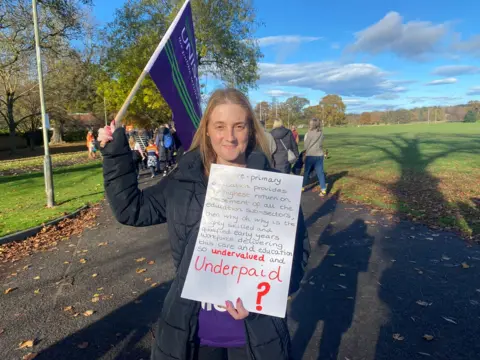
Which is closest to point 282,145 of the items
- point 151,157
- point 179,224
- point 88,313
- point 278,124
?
point 278,124

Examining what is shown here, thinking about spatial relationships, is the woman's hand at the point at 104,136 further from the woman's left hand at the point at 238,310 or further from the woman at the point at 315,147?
the woman at the point at 315,147

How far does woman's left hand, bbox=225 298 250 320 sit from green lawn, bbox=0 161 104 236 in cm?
660

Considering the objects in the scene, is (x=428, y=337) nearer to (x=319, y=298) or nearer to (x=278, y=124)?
(x=319, y=298)

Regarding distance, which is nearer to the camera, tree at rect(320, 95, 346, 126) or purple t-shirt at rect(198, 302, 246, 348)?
purple t-shirt at rect(198, 302, 246, 348)

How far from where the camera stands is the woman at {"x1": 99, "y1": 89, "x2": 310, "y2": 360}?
5.55 ft

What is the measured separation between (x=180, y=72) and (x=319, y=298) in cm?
288

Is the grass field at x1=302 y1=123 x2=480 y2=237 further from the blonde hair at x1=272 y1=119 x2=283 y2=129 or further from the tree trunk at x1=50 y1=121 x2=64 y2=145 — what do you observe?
the tree trunk at x1=50 y1=121 x2=64 y2=145

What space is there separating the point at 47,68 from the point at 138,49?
29.1 ft

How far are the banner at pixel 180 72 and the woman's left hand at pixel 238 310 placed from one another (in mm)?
1528

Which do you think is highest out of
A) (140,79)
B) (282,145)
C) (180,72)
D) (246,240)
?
(180,72)

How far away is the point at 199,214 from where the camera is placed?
5.76 feet

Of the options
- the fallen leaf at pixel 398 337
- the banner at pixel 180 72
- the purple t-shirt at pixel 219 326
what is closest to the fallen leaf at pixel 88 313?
the banner at pixel 180 72

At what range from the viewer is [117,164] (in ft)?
5.98

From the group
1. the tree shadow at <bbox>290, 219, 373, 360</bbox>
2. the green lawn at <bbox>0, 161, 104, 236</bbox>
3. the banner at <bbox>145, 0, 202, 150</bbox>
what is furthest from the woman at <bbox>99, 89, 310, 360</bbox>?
the green lawn at <bbox>0, 161, 104, 236</bbox>
